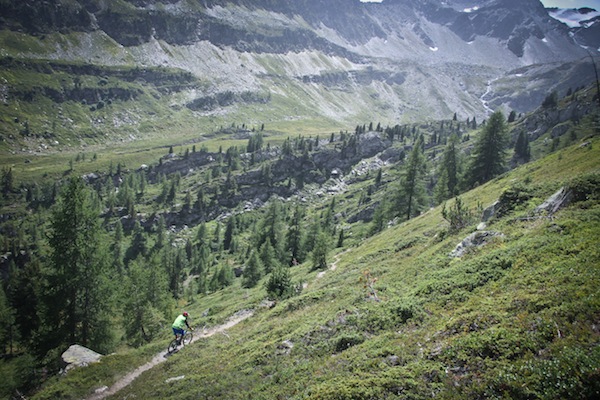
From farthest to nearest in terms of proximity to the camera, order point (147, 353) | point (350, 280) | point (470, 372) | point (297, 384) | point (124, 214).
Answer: point (124, 214)
point (350, 280)
point (147, 353)
point (297, 384)
point (470, 372)

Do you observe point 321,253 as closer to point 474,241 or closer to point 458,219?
point 458,219

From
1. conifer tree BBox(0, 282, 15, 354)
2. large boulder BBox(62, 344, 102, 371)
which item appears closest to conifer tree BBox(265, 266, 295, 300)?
large boulder BBox(62, 344, 102, 371)

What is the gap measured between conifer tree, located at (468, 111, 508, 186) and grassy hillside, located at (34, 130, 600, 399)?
Result: 39.3 metres

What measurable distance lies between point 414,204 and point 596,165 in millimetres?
41142

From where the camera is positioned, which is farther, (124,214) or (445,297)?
(124,214)

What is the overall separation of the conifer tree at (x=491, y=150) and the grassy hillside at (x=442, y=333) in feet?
129

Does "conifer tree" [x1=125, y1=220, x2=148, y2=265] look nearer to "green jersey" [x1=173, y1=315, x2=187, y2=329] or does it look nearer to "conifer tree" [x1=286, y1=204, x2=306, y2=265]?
"conifer tree" [x1=286, y1=204, x2=306, y2=265]

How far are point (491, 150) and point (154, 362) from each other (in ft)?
232

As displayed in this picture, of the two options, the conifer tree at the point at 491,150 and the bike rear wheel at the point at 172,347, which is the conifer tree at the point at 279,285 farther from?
the conifer tree at the point at 491,150

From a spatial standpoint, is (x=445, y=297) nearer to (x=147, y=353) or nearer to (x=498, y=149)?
(x=147, y=353)

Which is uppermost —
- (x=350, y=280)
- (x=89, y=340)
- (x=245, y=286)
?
(x=350, y=280)

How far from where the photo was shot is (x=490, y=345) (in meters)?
12.6

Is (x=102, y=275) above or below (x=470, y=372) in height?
below

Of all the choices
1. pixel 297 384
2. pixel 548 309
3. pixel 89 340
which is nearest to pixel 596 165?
pixel 548 309
